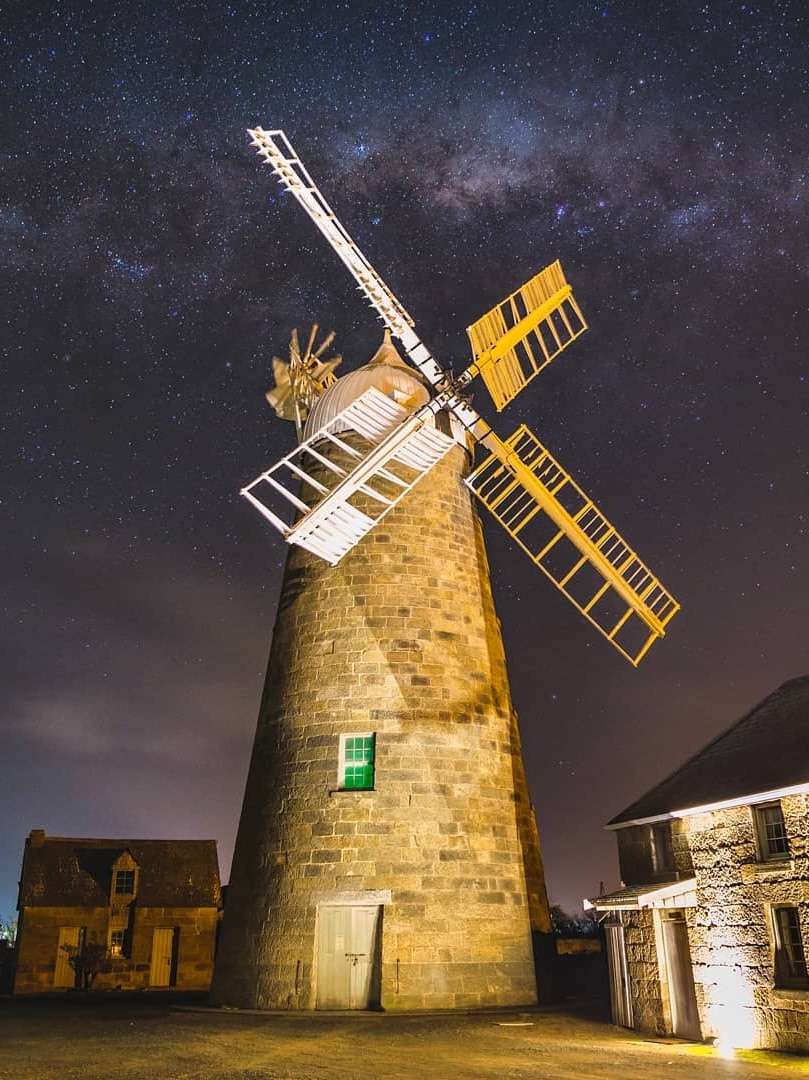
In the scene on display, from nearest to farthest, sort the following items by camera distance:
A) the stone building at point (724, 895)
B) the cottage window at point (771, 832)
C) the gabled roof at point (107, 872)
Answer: the stone building at point (724, 895) < the cottage window at point (771, 832) < the gabled roof at point (107, 872)

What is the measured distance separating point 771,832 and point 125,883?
28709 millimetres

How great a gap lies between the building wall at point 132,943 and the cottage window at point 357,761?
20.8 metres

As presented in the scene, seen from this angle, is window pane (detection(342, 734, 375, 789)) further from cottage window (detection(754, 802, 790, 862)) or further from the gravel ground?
cottage window (detection(754, 802, 790, 862))

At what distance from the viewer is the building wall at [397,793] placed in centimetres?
1599

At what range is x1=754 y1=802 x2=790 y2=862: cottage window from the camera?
12953mm

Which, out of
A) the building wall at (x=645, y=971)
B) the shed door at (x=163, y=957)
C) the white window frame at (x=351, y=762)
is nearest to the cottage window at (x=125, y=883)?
the shed door at (x=163, y=957)

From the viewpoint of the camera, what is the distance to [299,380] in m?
21.8

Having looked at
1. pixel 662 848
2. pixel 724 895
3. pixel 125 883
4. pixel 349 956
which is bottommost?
pixel 349 956

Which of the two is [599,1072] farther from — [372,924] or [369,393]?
[369,393]

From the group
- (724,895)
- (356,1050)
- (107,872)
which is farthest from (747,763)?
(107,872)

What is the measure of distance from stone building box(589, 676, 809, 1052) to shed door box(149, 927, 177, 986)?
23.9 meters

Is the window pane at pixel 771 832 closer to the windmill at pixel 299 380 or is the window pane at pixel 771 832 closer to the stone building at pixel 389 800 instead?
the stone building at pixel 389 800

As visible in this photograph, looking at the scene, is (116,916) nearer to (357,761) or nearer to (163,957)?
(163,957)

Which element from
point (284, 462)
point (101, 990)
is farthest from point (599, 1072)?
point (101, 990)
